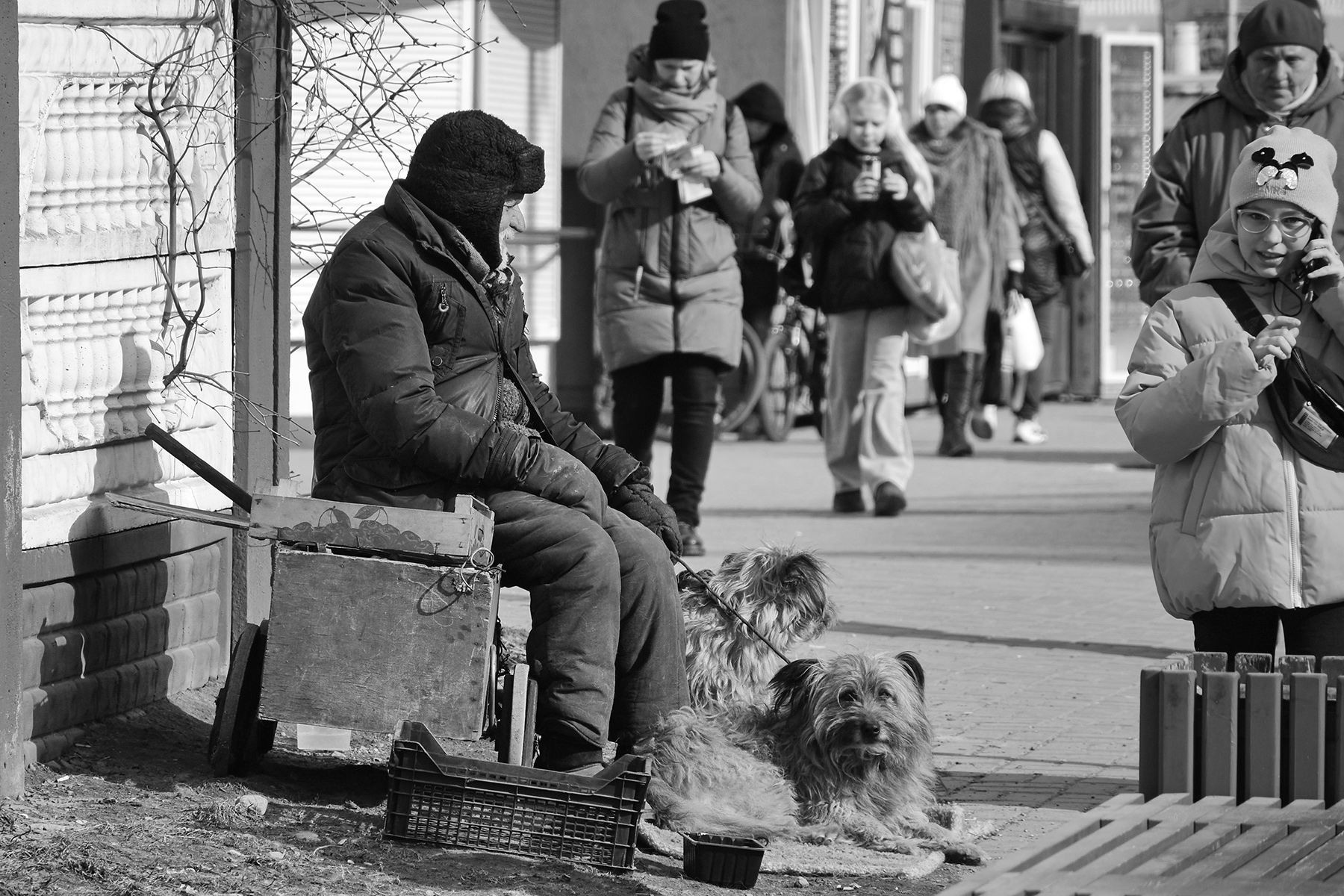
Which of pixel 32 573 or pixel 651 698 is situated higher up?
pixel 32 573

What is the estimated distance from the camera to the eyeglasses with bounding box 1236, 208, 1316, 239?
498 centimetres

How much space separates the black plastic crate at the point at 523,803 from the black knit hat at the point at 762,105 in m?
10.8

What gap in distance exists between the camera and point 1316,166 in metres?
5.02

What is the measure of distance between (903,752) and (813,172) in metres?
6.16

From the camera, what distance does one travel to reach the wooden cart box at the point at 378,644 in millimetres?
4746

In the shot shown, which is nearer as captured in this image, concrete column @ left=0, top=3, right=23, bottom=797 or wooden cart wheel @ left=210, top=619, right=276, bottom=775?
concrete column @ left=0, top=3, right=23, bottom=797

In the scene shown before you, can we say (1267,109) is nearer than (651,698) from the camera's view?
No

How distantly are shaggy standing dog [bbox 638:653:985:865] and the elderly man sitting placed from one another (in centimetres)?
227

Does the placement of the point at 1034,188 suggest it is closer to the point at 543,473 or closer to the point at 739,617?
the point at 739,617

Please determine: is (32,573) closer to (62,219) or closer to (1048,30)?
(62,219)

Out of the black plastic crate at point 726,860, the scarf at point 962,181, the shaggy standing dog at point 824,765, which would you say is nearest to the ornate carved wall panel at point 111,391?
the shaggy standing dog at point 824,765

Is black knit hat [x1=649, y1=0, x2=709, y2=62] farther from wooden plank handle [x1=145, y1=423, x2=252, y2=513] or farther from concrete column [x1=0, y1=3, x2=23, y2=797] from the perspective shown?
concrete column [x1=0, y1=3, x2=23, y2=797]

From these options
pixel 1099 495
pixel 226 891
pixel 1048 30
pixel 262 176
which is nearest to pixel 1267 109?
pixel 262 176

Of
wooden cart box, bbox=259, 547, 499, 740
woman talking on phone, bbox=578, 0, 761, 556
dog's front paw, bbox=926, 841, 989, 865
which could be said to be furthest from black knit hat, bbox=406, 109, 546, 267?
woman talking on phone, bbox=578, 0, 761, 556
